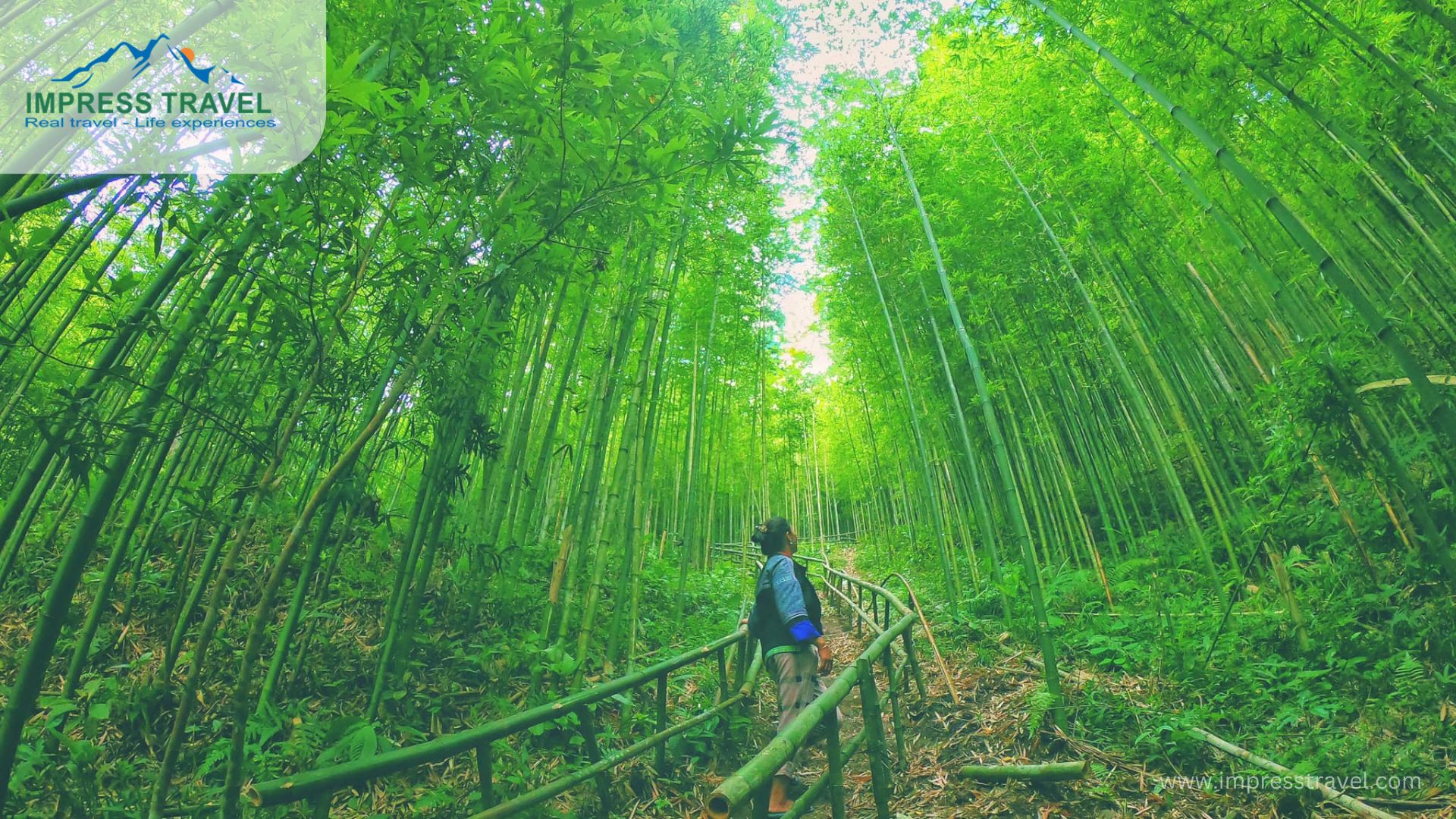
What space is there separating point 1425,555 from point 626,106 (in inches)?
162

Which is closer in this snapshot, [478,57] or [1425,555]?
[478,57]

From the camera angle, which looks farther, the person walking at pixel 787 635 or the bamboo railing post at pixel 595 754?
the person walking at pixel 787 635

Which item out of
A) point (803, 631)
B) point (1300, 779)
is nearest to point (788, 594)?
point (803, 631)

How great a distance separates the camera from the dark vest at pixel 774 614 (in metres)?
2.68

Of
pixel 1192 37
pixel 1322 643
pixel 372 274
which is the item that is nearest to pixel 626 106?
pixel 372 274

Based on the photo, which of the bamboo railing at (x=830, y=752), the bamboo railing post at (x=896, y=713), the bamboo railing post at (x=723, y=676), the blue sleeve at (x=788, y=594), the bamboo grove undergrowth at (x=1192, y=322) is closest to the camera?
the bamboo railing at (x=830, y=752)

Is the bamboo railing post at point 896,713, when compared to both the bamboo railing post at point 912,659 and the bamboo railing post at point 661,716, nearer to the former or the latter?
the bamboo railing post at point 912,659

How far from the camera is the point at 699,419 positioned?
524cm

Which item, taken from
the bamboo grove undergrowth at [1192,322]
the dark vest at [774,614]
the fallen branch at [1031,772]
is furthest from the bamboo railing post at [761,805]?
the bamboo grove undergrowth at [1192,322]

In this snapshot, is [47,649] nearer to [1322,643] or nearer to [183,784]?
[183,784]

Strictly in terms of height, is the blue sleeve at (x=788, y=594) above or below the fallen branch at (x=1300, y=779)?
above

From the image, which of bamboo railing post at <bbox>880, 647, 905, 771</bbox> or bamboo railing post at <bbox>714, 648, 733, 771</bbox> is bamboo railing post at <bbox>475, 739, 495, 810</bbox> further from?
bamboo railing post at <bbox>880, 647, 905, 771</bbox>

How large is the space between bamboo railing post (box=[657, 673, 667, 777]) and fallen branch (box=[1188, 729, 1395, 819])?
2221 millimetres

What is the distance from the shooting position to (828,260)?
20.5 feet
